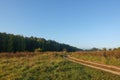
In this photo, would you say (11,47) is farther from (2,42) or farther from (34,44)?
(34,44)

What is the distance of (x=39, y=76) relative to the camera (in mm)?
17203

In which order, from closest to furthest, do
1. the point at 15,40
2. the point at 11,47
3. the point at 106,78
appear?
the point at 106,78
the point at 11,47
the point at 15,40

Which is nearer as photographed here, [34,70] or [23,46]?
[34,70]

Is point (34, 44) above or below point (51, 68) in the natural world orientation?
above

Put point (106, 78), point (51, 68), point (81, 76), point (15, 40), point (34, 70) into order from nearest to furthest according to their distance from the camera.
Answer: point (106, 78), point (81, 76), point (34, 70), point (51, 68), point (15, 40)

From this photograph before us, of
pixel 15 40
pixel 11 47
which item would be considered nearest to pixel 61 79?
pixel 11 47

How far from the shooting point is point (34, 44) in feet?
404

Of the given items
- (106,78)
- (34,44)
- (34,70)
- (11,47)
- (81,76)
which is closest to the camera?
(106,78)

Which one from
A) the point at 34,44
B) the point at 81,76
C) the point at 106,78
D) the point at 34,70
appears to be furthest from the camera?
the point at 34,44

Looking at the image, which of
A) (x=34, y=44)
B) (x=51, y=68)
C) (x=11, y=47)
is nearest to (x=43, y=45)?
(x=34, y=44)

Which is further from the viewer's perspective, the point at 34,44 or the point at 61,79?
the point at 34,44

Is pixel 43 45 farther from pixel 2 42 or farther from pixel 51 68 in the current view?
pixel 51 68

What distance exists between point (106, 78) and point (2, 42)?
259 feet

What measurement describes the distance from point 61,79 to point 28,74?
10.6 feet
